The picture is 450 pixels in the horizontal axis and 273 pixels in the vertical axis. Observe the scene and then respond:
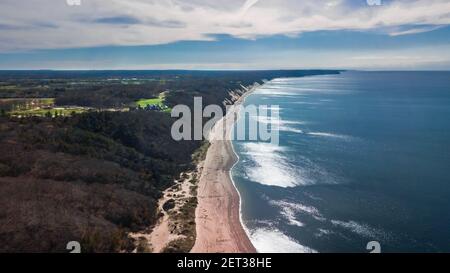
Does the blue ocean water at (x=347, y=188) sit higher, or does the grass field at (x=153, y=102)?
the grass field at (x=153, y=102)

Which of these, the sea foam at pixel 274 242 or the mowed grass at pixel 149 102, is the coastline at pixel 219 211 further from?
the mowed grass at pixel 149 102

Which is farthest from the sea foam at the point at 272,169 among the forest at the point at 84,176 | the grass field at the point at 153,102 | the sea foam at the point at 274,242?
the grass field at the point at 153,102

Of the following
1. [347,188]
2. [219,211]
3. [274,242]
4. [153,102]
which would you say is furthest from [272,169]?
[153,102]

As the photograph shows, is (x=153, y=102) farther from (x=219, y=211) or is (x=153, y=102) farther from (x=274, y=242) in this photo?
(x=274, y=242)

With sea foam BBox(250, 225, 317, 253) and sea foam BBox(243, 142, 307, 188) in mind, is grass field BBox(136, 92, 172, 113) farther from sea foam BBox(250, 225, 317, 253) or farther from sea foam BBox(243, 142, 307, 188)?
sea foam BBox(250, 225, 317, 253)

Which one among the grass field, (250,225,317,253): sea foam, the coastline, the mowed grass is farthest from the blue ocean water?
the mowed grass
